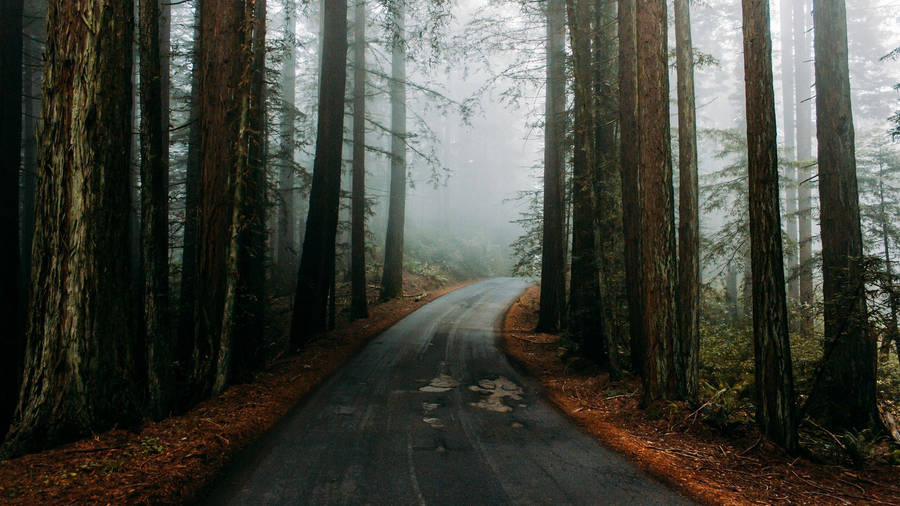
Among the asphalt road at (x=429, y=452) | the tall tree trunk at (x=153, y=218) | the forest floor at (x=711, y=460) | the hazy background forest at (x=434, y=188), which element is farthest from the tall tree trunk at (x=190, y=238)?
the forest floor at (x=711, y=460)

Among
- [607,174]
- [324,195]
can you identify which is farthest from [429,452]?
[324,195]

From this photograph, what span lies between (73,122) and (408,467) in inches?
191

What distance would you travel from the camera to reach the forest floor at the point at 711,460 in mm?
4316

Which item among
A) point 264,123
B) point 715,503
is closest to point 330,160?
point 264,123

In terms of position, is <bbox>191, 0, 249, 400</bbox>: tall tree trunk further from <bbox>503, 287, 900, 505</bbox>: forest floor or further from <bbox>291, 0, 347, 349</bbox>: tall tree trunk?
<bbox>503, 287, 900, 505</bbox>: forest floor

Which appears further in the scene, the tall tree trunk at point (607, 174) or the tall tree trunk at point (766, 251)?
the tall tree trunk at point (607, 174)

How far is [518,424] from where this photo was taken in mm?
6141

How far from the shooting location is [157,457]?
4.46 meters

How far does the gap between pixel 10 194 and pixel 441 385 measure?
328 inches

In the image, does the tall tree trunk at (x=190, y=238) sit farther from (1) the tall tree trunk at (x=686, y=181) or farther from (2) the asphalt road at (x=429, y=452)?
(1) the tall tree trunk at (x=686, y=181)

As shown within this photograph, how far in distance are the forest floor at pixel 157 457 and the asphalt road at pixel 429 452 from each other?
0.29 metres

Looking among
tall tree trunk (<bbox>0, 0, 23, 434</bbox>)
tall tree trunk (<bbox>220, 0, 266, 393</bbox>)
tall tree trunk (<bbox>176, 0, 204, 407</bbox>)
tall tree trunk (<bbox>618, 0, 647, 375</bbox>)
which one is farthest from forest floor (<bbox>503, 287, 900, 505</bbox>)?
tall tree trunk (<bbox>0, 0, 23, 434</bbox>)

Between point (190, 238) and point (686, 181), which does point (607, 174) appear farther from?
point (190, 238)

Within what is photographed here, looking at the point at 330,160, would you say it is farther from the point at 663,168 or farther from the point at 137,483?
the point at 137,483
